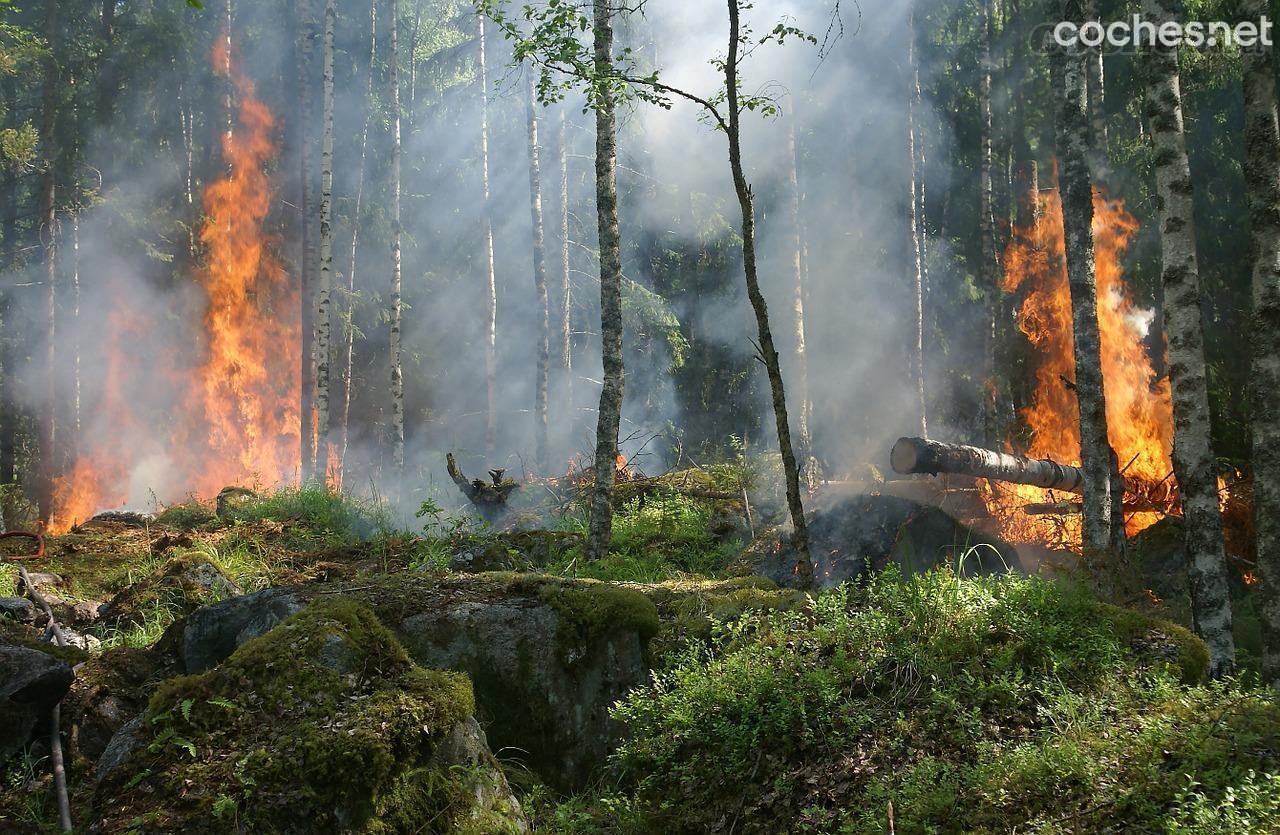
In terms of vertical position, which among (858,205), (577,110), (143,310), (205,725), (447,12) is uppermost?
(447,12)

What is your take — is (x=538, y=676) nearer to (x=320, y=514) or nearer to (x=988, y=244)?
(x=320, y=514)

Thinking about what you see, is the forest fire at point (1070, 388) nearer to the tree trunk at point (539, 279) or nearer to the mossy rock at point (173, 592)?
the mossy rock at point (173, 592)

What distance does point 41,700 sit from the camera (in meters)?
5.02

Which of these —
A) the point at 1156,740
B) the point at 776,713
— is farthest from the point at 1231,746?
the point at 776,713

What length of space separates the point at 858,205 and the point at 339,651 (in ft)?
84.0

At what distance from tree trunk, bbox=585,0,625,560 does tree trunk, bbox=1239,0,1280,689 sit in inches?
233

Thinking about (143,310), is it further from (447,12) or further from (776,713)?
(776,713)

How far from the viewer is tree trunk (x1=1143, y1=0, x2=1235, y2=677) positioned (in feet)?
21.8

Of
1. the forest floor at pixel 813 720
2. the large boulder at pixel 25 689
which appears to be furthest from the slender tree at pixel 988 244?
the large boulder at pixel 25 689

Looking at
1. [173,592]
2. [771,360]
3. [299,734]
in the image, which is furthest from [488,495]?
[299,734]

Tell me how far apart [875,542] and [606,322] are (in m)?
4.50

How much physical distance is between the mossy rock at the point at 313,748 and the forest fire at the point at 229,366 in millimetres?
20728

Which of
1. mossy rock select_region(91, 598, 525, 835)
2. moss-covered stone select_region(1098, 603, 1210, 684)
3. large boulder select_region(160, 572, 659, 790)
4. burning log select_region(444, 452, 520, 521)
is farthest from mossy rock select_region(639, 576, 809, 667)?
burning log select_region(444, 452, 520, 521)

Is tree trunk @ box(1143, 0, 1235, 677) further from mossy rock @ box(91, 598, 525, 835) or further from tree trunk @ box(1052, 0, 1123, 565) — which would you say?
mossy rock @ box(91, 598, 525, 835)
